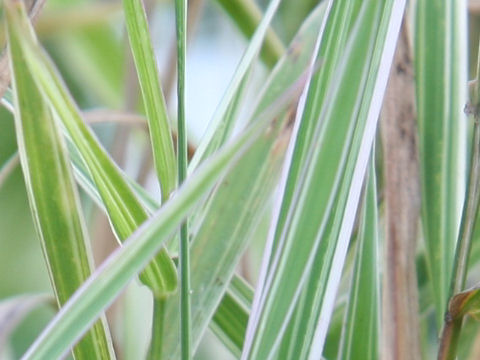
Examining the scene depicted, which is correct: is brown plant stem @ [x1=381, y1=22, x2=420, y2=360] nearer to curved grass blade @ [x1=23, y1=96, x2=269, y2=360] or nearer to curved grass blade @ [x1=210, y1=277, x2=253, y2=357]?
curved grass blade @ [x1=210, y1=277, x2=253, y2=357]

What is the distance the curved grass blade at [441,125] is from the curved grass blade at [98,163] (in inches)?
6.6

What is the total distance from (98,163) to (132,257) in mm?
59

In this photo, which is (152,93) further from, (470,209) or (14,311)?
(14,311)

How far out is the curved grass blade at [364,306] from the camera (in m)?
0.37

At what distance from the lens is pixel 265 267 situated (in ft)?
0.96

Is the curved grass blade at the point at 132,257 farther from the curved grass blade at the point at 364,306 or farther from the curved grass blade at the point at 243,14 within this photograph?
the curved grass blade at the point at 243,14

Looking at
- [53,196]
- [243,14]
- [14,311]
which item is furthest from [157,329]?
[243,14]

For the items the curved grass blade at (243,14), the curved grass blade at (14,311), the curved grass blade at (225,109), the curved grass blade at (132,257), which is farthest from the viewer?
the curved grass blade at (243,14)

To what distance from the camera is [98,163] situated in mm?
271

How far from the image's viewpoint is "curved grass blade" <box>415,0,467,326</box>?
41 centimetres

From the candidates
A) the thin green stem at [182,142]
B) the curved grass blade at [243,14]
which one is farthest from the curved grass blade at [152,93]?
the curved grass blade at [243,14]

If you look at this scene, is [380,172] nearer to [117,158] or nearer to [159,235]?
[117,158]

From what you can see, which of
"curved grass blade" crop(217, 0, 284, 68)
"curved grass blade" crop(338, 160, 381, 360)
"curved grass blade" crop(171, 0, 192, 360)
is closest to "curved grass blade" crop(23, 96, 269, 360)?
"curved grass blade" crop(171, 0, 192, 360)

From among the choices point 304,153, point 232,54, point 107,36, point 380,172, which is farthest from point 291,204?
point 232,54
